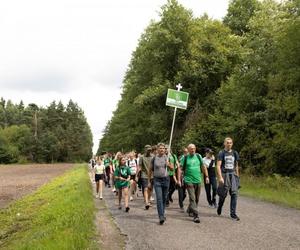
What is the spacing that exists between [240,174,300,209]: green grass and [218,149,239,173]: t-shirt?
3.90 meters

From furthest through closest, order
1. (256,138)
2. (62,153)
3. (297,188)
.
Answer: (62,153) < (256,138) < (297,188)

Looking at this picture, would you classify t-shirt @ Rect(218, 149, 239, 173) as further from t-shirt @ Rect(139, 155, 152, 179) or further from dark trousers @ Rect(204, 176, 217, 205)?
t-shirt @ Rect(139, 155, 152, 179)

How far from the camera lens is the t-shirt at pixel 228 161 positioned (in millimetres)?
12992

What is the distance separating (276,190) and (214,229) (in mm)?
10716

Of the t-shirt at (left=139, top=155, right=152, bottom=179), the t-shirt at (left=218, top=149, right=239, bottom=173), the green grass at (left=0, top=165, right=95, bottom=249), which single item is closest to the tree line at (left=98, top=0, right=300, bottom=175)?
the t-shirt at (left=139, top=155, right=152, bottom=179)

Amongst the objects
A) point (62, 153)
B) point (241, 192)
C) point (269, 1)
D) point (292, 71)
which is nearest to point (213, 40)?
point (269, 1)

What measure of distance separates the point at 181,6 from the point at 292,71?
2139cm

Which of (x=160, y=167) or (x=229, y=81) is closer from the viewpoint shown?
(x=160, y=167)

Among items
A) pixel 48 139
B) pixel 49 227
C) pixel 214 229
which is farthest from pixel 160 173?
pixel 48 139

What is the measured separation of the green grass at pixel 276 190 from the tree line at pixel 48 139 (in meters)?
112

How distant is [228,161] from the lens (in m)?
13.0

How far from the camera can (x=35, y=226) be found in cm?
1370

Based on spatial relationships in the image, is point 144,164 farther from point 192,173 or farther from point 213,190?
point 192,173

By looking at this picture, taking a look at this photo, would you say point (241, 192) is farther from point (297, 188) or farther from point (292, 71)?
point (292, 71)
